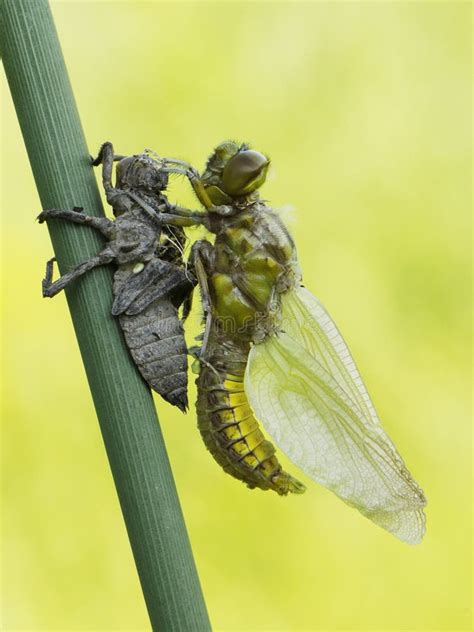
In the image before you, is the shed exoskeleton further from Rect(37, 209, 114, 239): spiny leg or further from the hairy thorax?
the hairy thorax

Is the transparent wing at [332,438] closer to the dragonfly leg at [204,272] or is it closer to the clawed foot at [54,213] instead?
the dragonfly leg at [204,272]

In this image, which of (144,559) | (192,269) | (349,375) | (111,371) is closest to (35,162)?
(111,371)

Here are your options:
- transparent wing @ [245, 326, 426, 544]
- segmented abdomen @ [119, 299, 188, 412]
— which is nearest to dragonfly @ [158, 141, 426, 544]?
transparent wing @ [245, 326, 426, 544]

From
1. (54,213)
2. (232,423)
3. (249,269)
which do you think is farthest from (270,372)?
(54,213)

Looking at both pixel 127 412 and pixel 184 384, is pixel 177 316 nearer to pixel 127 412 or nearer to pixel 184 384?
pixel 184 384

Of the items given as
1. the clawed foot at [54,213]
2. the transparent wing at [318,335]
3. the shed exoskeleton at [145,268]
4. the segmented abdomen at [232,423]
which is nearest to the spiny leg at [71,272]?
the shed exoskeleton at [145,268]
